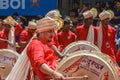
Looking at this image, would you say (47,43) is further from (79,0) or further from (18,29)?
(79,0)

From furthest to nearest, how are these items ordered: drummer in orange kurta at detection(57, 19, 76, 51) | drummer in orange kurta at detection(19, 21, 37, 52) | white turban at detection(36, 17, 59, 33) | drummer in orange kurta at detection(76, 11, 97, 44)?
drummer in orange kurta at detection(19, 21, 37, 52) < drummer in orange kurta at detection(57, 19, 76, 51) < drummer in orange kurta at detection(76, 11, 97, 44) < white turban at detection(36, 17, 59, 33)

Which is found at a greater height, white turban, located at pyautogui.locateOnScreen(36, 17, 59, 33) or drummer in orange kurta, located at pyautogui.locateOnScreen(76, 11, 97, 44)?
drummer in orange kurta, located at pyautogui.locateOnScreen(76, 11, 97, 44)

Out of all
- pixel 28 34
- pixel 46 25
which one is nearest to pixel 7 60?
pixel 28 34

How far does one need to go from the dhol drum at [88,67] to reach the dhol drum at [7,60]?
3815 mm

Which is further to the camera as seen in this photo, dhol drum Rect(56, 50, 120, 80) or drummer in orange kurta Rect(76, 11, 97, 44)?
drummer in orange kurta Rect(76, 11, 97, 44)

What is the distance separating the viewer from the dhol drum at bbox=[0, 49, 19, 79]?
1142cm

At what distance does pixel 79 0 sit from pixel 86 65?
490 inches

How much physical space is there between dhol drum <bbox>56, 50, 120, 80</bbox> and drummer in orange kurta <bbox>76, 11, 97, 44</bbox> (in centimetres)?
519

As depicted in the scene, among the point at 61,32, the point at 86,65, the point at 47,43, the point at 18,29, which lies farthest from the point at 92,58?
the point at 18,29

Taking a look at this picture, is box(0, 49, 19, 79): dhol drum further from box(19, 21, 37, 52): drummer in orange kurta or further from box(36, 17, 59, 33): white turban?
box(36, 17, 59, 33): white turban

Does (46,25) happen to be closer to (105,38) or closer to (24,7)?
(105,38)

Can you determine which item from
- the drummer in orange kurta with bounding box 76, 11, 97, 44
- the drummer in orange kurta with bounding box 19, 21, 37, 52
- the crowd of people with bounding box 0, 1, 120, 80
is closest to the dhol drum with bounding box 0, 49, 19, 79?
the crowd of people with bounding box 0, 1, 120, 80

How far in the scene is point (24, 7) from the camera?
19.1 meters

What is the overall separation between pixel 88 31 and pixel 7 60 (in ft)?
7.85
